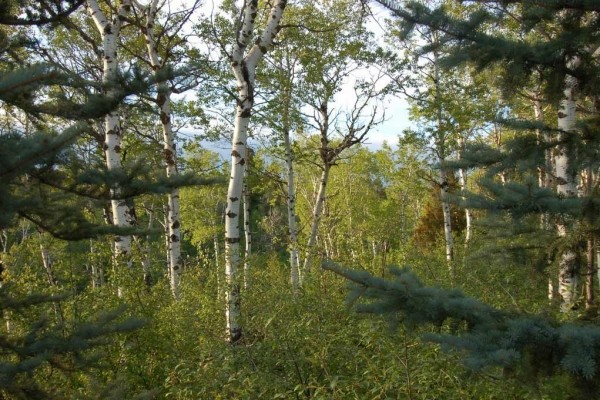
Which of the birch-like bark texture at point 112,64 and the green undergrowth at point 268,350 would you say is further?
the birch-like bark texture at point 112,64

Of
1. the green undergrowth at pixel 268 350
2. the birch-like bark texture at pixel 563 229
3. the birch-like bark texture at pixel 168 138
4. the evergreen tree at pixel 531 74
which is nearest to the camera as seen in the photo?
the evergreen tree at pixel 531 74

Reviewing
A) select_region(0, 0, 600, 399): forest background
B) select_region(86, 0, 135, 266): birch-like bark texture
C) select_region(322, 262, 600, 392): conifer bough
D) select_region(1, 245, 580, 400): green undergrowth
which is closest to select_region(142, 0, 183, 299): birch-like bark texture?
select_region(0, 0, 600, 399): forest background

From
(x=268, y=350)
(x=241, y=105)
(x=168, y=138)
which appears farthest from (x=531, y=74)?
(x=168, y=138)

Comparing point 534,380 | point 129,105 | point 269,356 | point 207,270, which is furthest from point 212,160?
point 534,380

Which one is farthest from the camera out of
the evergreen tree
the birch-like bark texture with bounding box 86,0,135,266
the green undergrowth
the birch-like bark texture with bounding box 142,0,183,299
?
the birch-like bark texture with bounding box 142,0,183,299

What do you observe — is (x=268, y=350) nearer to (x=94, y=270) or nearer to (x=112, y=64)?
(x=112, y=64)

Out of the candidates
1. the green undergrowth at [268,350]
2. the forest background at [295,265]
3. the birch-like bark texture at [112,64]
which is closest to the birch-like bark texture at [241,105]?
A: the forest background at [295,265]

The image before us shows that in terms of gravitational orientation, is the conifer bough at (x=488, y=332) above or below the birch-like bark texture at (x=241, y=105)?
→ below

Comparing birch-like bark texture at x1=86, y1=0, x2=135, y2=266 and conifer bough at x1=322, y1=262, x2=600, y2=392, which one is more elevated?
birch-like bark texture at x1=86, y1=0, x2=135, y2=266

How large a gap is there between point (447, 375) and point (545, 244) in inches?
54.6

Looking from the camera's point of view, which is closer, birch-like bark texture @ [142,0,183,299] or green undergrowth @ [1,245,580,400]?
green undergrowth @ [1,245,580,400]

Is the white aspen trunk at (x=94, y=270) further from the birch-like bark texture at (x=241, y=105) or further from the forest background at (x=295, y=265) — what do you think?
the birch-like bark texture at (x=241, y=105)

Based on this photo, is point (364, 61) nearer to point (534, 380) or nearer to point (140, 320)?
point (140, 320)

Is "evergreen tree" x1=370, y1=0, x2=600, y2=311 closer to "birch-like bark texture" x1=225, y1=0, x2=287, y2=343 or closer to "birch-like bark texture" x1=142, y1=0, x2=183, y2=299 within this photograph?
"birch-like bark texture" x1=225, y1=0, x2=287, y2=343
